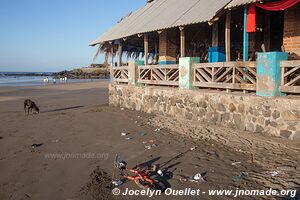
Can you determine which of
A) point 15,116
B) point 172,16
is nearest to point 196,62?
point 172,16

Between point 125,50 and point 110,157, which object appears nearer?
point 110,157

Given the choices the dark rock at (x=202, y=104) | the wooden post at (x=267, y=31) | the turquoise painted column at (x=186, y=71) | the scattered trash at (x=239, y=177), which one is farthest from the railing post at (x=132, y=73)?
the scattered trash at (x=239, y=177)

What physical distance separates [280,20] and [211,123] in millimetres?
5442

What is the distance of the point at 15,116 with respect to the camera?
12359mm

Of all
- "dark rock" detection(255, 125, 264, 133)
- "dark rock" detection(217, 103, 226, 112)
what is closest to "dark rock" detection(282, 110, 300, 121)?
"dark rock" detection(255, 125, 264, 133)

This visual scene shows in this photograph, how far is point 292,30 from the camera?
28.2ft

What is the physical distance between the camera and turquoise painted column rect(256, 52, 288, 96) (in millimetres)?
6879

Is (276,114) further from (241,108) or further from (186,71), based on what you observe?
(186,71)

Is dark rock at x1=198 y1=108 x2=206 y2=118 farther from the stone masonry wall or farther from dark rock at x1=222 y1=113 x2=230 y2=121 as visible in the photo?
the stone masonry wall

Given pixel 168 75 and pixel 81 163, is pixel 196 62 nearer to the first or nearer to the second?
pixel 168 75

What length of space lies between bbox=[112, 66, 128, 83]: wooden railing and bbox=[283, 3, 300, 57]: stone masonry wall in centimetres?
705

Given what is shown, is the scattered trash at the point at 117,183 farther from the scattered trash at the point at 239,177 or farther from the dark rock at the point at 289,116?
the dark rock at the point at 289,116

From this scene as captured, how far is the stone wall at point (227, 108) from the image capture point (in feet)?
21.9

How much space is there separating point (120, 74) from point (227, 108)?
738 centimetres
